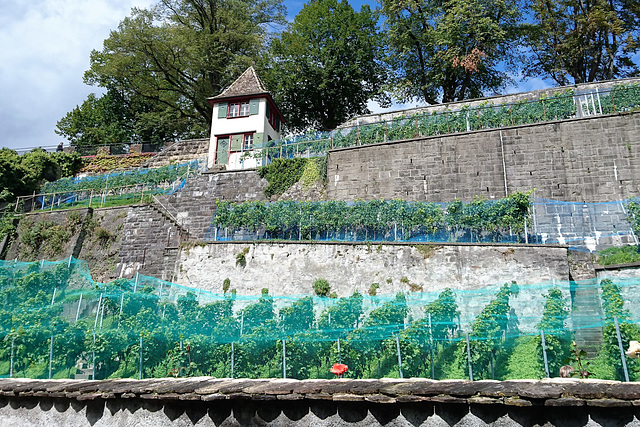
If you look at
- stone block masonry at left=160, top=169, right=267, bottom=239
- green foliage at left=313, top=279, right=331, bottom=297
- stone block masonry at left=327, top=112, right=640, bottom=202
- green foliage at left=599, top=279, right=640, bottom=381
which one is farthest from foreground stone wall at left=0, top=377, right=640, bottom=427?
stone block masonry at left=160, top=169, right=267, bottom=239

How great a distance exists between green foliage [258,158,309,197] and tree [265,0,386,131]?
12.7 meters

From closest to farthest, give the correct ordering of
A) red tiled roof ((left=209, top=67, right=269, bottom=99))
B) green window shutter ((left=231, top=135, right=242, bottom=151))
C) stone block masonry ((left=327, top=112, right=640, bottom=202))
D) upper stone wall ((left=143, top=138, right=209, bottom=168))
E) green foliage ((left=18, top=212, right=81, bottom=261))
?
1. stone block masonry ((left=327, top=112, right=640, bottom=202))
2. green foliage ((left=18, top=212, right=81, bottom=261))
3. green window shutter ((left=231, top=135, right=242, bottom=151))
4. red tiled roof ((left=209, top=67, right=269, bottom=99))
5. upper stone wall ((left=143, top=138, right=209, bottom=168))

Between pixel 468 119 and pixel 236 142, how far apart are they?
1363 cm

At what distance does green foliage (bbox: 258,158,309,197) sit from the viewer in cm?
2462

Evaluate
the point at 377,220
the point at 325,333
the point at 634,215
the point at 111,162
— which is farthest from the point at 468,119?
the point at 111,162

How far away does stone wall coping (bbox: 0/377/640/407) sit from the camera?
4.45m

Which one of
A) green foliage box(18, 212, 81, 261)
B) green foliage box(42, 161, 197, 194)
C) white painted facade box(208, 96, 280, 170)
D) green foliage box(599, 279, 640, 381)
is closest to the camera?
green foliage box(599, 279, 640, 381)

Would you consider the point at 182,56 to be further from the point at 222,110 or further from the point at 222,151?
the point at 222,151

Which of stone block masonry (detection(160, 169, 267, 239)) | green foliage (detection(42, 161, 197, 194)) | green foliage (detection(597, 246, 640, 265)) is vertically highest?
green foliage (detection(42, 161, 197, 194))

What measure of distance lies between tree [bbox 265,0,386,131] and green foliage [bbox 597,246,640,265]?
23.5 metres

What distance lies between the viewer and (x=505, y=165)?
20797 mm

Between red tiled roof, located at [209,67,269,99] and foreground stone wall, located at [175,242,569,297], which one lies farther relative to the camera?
red tiled roof, located at [209,67,269,99]

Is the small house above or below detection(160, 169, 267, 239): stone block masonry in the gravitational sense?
above

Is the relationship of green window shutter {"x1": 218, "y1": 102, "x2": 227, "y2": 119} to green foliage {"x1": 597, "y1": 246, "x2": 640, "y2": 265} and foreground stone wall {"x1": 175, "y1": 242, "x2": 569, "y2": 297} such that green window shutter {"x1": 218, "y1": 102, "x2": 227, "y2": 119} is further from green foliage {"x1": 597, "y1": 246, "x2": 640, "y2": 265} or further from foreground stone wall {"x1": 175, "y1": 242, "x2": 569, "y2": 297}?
green foliage {"x1": 597, "y1": 246, "x2": 640, "y2": 265}
